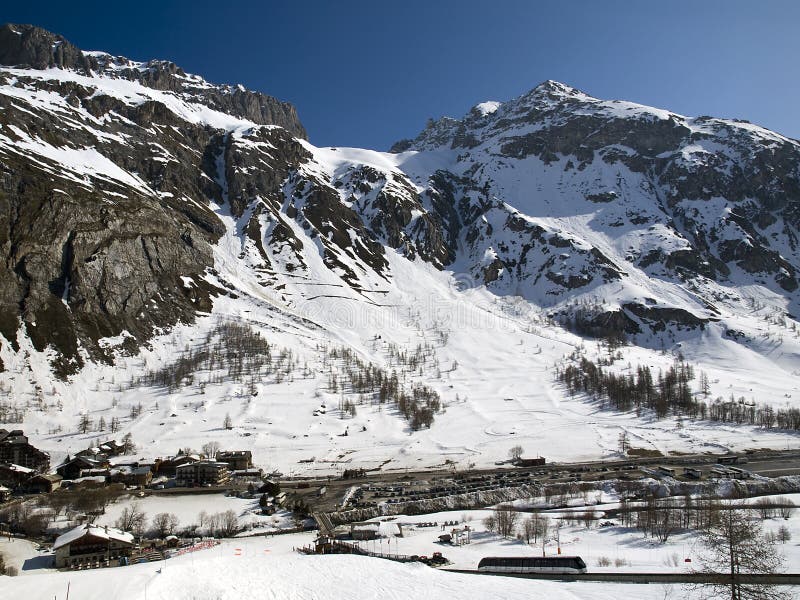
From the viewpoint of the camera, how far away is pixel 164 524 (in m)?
55.0

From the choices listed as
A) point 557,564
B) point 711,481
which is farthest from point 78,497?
point 711,481

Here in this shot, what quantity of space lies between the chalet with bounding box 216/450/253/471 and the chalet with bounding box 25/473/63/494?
63.4 ft

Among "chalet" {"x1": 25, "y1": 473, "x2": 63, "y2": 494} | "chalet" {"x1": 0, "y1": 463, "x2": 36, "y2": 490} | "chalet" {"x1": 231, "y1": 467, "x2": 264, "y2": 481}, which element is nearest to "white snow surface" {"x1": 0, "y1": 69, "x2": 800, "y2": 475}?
"chalet" {"x1": 231, "y1": 467, "x2": 264, "y2": 481}

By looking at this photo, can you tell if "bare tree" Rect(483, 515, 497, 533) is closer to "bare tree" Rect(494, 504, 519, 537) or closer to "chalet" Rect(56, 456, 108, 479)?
"bare tree" Rect(494, 504, 519, 537)

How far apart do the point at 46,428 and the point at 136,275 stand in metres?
59.2

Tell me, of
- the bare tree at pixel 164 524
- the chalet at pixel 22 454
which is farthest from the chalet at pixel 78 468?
the bare tree at pixel 164 524

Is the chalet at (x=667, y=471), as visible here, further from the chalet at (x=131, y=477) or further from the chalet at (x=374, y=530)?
the chalet at (x=131, y=477)

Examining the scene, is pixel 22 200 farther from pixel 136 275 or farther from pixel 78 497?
pixel 78 497

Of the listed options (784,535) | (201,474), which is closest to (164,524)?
(201,474)

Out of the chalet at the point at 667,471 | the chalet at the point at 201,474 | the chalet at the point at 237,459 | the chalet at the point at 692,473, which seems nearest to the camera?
the chalet at the point at 692,473

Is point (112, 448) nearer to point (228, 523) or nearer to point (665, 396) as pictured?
point (228, 523)

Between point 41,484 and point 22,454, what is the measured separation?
1153cm

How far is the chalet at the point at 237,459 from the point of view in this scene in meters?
79.0

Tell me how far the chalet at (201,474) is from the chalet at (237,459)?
13.2ft
